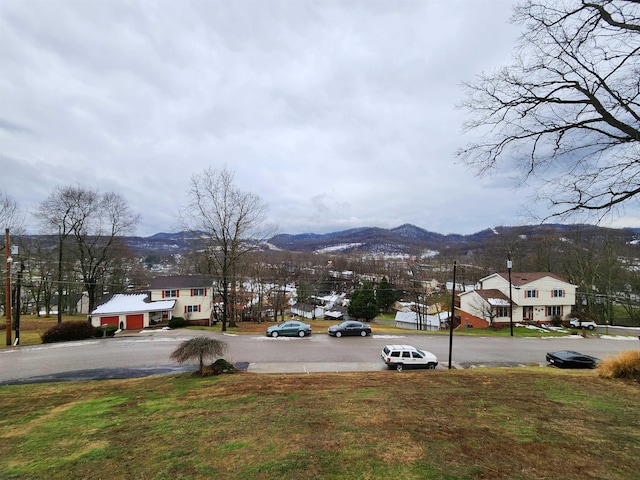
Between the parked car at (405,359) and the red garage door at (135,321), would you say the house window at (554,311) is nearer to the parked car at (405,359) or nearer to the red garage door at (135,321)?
the parked car at (405,359)

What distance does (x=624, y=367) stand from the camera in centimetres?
1184

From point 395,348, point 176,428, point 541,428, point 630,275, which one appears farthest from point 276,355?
point 630,275

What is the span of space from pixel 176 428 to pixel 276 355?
10.3 m

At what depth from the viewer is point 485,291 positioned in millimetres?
41062

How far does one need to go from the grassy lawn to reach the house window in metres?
35.3

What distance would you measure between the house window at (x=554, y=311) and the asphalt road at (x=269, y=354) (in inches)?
637

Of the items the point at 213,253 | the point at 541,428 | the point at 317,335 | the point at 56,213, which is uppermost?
the point at 56,213

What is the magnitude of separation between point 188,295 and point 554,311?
4672 centimetres

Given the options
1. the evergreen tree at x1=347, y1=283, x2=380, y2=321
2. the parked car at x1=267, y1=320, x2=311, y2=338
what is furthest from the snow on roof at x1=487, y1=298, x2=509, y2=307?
the parked car at x1=267, y1=320, x2=311, y2=338

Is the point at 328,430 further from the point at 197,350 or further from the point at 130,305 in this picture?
the point at 130,305

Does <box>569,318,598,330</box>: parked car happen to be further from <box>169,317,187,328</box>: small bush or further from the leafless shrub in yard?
<box>169,317,187,328</box>: small bush

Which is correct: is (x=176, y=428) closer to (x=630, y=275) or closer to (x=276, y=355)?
(x=276, y=355)

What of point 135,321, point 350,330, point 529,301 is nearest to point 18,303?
point 135,321

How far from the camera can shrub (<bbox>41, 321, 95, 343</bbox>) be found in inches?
865
